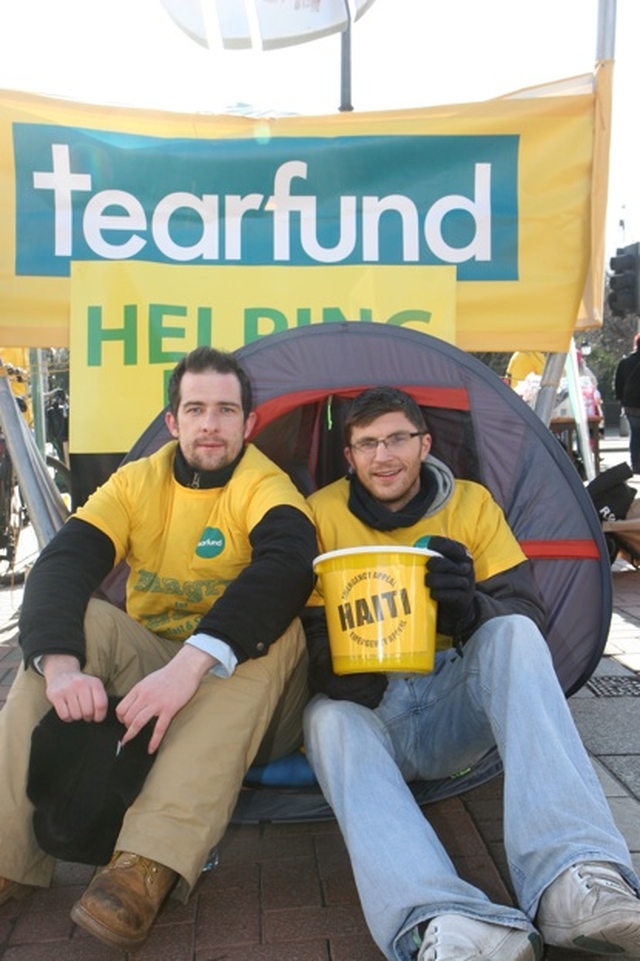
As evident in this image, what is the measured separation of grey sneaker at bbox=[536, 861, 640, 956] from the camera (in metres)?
1.63

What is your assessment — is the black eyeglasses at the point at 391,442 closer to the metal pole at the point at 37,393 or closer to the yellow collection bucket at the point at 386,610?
the yellow collection bucket at the point at 386,610

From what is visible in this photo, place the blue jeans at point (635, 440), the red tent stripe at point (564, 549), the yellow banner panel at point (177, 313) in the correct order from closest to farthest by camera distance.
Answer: the red tent stripe at point (564, 549)
the yellow banner panel at point (177, 313)
the blue jeans at point (635, 440)

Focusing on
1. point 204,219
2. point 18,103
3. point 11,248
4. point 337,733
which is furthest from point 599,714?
point 18,103

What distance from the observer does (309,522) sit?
2379mm

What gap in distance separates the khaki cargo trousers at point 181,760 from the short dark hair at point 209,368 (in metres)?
0.69

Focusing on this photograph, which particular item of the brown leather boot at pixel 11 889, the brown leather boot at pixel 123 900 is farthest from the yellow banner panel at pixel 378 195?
the brown leather boot at pixel 123 900

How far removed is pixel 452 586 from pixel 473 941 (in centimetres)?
71

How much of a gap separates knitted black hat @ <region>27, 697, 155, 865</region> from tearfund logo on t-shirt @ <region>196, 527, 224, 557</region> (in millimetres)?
616

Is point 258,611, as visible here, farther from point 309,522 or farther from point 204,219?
point 204,219

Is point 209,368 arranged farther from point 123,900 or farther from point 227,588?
point 123,900

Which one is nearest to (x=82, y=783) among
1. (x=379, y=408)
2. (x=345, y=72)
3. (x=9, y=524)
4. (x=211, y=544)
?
(x=211, y=544)

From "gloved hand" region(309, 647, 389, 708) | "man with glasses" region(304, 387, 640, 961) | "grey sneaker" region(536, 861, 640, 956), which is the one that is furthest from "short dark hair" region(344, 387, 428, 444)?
"grey sneaker" region(536, 861, 640, 956)

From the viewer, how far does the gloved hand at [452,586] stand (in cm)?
203

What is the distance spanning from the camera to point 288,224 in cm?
388
